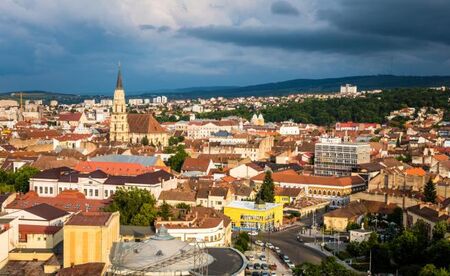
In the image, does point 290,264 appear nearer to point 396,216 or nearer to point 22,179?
point 396,216

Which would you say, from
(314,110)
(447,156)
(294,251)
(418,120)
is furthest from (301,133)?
(294,251)

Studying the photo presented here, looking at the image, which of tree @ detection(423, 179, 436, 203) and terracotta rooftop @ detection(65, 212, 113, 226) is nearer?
terracotta rooftop @ detection(65, 212, 113, 226)

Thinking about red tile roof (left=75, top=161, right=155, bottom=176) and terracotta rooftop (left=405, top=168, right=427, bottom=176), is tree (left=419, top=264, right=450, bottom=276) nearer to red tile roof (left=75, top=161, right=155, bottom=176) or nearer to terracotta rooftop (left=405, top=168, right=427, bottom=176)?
terracotta rooftop (left=405, top=168, right=427, bottom=176)

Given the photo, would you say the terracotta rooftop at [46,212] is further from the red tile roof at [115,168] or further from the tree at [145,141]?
the tree at [145,141]

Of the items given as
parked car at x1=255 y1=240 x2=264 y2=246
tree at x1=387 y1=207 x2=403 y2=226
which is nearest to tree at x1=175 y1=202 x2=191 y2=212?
parked car at x1=255 y1=240 x2=264 y2=246

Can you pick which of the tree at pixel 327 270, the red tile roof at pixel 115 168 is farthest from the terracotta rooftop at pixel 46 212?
the red tile roof at pixel 115 168

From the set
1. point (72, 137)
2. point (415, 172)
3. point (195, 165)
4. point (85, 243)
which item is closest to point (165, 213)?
point (85, 243)
